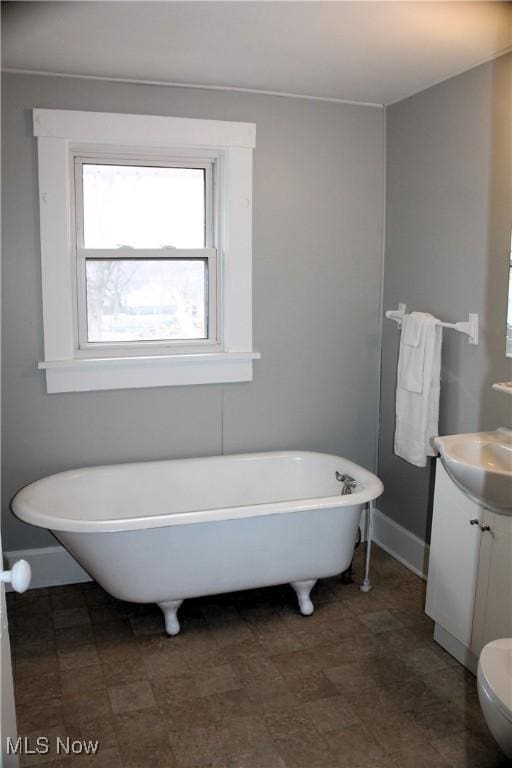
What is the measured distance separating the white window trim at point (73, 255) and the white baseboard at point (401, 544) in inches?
43.9

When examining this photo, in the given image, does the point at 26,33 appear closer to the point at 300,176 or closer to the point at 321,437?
the point at 300,176

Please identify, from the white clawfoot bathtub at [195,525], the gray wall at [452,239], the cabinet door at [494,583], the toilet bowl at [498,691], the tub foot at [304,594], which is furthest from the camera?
the tub foot at [304,594]

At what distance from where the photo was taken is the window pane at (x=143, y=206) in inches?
133

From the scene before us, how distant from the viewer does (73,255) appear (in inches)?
131

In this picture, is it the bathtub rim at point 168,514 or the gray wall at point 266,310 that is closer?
the bathtub rim at point 168,514

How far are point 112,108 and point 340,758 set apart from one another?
9.19ft

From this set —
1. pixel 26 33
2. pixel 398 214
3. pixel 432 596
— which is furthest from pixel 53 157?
pixel 432 596

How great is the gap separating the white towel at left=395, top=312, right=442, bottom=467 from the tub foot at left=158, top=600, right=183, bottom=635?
4.18 ft

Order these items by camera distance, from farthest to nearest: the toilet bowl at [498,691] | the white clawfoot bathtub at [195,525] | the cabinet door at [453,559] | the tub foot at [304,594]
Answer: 1. the tub foot at [304,594]
2. the white clawfoot bathtub at [195,525]
3. the cabinet door at [453,559]
4. the toilet bowl at [498,691]

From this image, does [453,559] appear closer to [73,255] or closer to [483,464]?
[483,464]

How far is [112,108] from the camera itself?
322cm

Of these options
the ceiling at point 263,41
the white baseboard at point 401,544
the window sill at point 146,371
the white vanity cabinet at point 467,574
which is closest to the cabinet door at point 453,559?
the white vanity cabinet at point 467,574

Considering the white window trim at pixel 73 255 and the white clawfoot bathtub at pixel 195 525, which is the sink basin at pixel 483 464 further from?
the white window trim at pixel 73 255

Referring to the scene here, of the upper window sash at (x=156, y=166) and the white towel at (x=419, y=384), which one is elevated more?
the upper window sash at (x=156, y=166)
